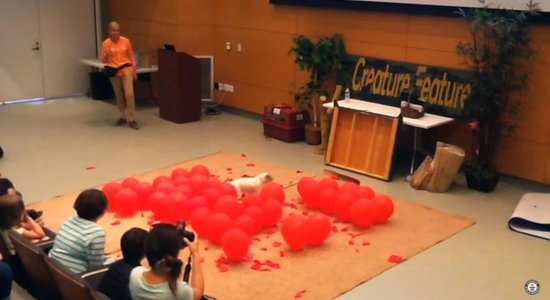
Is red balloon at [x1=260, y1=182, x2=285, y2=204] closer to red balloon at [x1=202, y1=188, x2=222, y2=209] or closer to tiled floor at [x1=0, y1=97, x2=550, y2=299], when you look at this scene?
red balloon at [x1=202, y1=188, x2=222, y2=209]

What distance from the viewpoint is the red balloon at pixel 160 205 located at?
4.95m

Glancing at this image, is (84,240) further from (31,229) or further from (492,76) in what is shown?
(492,76)

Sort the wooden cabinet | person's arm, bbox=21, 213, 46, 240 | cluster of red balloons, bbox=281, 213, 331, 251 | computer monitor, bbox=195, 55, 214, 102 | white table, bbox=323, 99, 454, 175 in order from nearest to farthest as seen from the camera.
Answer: person's arm, bbox=21, 213, 46, 240, cluster of red balloons, bbox=281, 213, 331, 251, white table, bbox=323, 99, 454, 175, the wooden cabinet, computer monitor, bbox=195, 55, 214, 102

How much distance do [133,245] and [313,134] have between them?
15.1 feet

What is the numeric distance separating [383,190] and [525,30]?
2.00 metres

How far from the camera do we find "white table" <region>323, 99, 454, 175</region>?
626 centimetres

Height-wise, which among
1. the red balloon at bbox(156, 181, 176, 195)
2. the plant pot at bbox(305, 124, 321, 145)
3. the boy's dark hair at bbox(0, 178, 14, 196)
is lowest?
the plant pot at bbox(305, 124, 321, 145)

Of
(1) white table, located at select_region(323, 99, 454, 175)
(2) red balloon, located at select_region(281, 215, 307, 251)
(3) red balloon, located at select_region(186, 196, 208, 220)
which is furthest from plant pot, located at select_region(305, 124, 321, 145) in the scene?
(2) red balloon, located at select_region(281, 215, 307, 251)

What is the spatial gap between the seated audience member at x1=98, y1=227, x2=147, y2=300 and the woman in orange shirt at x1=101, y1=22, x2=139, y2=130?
16.8 ft

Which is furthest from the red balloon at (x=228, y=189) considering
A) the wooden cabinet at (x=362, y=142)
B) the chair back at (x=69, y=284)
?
the chair back at (x=69, y=284)

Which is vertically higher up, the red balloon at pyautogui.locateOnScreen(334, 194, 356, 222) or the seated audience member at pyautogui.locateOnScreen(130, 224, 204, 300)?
the seated audience member at pyautogui.locateOnScreen(130, 224, 204, 300)

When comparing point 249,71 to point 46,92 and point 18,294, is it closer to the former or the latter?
point 46,92

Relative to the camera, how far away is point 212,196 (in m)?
5.08

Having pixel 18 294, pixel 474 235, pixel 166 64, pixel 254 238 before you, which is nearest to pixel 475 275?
pixel 474 235
